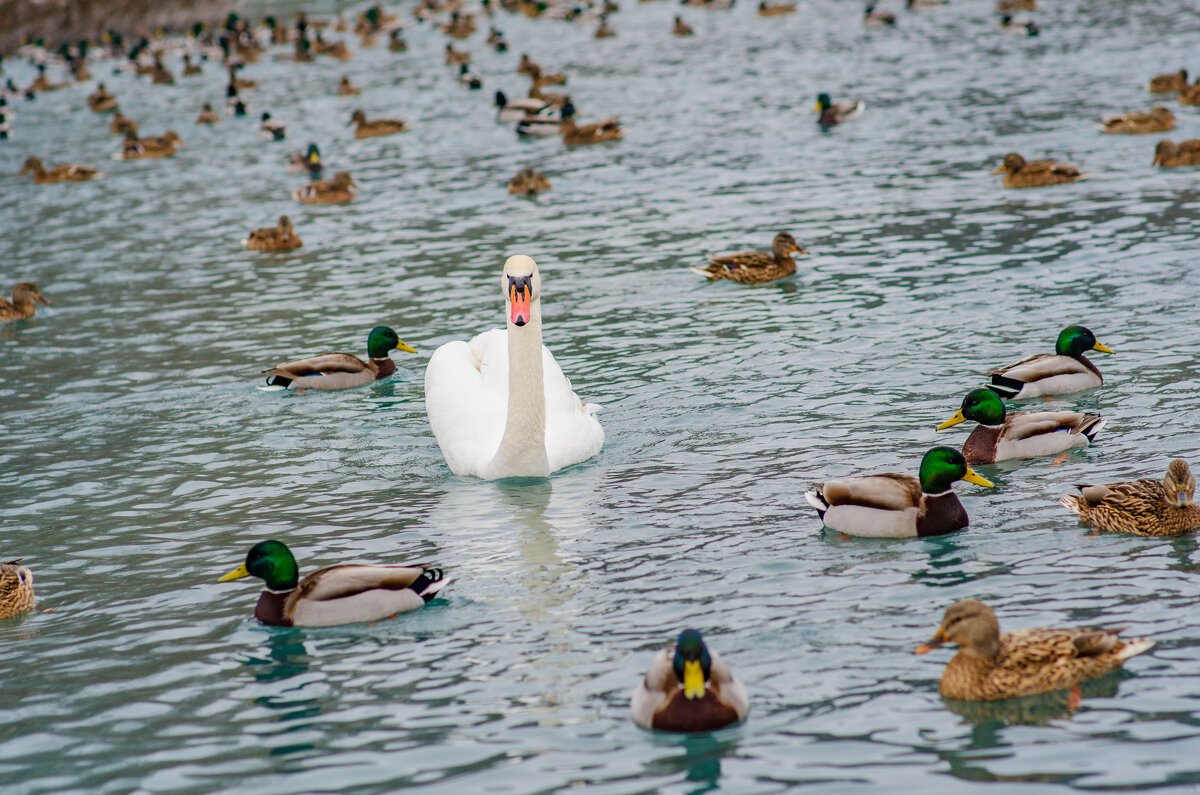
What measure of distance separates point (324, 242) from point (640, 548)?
47.5 feet

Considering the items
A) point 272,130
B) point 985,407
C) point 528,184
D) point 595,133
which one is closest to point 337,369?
point 985,407

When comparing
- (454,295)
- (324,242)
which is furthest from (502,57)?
(454,295)

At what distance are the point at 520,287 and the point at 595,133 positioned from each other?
1842 cm

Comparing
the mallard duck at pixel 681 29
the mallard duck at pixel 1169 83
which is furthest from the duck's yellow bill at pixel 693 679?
the mallard duck at pixel 681 29

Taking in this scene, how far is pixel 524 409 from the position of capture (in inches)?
484

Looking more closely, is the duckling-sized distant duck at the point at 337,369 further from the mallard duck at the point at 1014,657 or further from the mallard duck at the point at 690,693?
the mallard duck at the point at 1014,657

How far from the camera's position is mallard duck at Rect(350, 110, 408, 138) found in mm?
32562

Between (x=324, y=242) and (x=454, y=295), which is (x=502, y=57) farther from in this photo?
(x=454, y=295)

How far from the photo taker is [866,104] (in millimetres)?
30062

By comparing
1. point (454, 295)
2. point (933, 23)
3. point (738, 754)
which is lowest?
point (738, 754)

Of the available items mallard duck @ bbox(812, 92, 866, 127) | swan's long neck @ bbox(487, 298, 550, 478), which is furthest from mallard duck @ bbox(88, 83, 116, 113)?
swan's long neck @ bbox(487, 298, 550, 478)

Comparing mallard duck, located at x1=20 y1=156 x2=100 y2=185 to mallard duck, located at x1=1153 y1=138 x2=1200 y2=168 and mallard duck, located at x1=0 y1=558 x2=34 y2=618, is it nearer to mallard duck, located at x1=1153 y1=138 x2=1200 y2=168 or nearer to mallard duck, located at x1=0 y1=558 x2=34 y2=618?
mallard duck, located at x1=1153 y1=138 x2=1200 y2=168

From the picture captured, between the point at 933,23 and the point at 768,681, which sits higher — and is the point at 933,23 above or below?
above

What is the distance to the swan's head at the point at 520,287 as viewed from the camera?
38.8 feet
